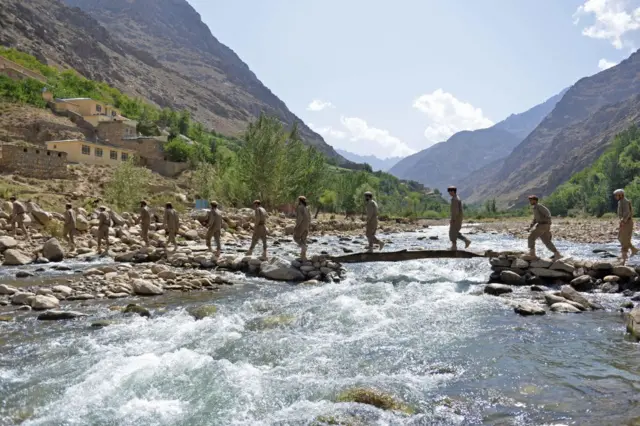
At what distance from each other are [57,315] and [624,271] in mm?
15821

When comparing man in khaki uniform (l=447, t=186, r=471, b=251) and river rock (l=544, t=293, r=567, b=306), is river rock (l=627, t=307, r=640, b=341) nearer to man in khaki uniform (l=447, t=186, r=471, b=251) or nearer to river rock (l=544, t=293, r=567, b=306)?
river rock (l=544, t=293, r=567, b=306)

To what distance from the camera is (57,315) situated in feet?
35.7

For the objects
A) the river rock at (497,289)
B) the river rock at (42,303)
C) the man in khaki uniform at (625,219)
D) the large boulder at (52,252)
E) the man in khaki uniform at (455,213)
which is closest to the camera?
the river rock at (42,303)

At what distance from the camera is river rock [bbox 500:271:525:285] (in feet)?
49.3

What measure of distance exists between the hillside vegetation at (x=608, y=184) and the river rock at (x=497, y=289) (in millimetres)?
93133

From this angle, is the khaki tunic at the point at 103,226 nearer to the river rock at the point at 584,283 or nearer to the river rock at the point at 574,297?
the river rock at the point at 574,297

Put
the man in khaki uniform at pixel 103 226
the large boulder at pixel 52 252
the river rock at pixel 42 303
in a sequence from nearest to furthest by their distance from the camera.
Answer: the river rock at pixel 42 303
the large boulder at pixel 52 252
the man in khaki uniform at pixel 103 226

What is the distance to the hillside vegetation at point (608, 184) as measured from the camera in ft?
322

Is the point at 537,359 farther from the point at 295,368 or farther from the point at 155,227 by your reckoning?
the point at 155,227

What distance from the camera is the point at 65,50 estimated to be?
156500mm

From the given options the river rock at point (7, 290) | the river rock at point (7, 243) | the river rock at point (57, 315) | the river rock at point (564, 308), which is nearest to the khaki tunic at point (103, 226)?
the river rock at point (7, 243)

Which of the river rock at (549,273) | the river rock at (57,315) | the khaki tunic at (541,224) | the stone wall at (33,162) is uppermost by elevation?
the stone wall at (33,162)

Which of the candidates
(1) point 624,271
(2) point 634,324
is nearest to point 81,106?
(1) point 624,271

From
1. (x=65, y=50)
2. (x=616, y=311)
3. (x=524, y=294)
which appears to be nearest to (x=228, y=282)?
(x=524, y=294)
